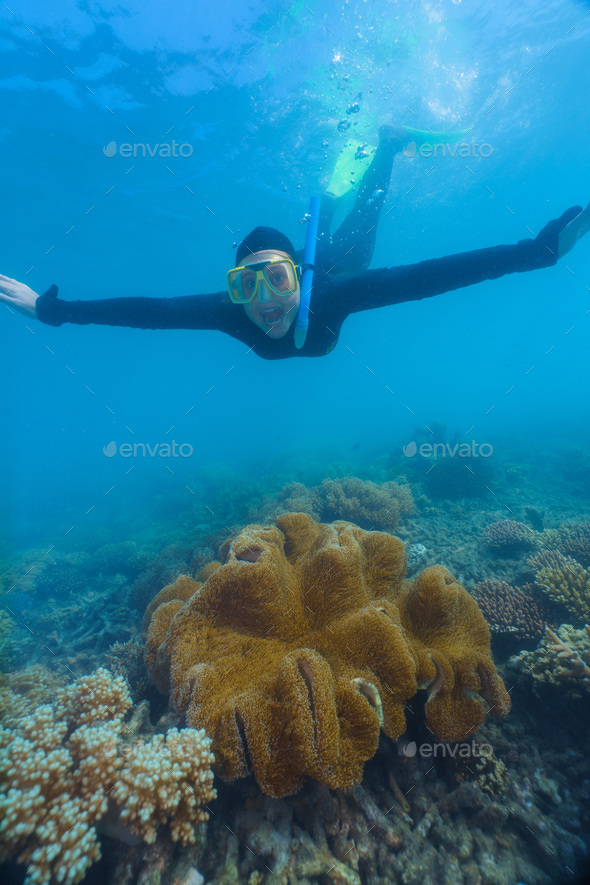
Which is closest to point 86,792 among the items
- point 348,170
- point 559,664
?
point 559,664

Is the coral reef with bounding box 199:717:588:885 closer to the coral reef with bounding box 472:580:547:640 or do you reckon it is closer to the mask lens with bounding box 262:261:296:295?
the coral reef with bounding box 472:580:547:640

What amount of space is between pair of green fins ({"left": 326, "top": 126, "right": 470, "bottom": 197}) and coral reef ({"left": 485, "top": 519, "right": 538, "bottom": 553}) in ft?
39.8

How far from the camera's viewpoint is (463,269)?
3.52 meters

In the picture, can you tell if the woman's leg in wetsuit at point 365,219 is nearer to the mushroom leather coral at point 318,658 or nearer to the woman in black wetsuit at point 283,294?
the woman in black wetsuit at point 283,294

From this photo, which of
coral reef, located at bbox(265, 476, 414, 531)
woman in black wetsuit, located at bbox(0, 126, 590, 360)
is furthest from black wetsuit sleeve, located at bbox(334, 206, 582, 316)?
coral reef, located at bbox(265, 476, 414, 531)

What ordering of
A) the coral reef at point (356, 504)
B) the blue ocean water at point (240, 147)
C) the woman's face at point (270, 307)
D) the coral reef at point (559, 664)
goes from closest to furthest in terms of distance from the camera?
the coral reef at point (559, 664) → the woman's face at point (270, 307) → the coral reef at point (356, 504) → the blue ocean water at point (240, 147)

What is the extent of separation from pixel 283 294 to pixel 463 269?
2.03 metres

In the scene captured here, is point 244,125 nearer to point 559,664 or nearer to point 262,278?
point 262,278

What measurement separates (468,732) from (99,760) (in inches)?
91.4

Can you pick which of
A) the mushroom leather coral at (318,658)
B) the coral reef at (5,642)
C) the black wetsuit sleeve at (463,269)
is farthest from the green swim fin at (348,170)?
the coral reef at (5,642)

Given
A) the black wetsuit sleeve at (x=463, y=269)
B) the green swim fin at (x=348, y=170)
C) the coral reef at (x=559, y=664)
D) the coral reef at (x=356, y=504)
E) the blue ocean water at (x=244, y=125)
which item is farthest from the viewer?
the blue ocean water at (x=244, y=125)

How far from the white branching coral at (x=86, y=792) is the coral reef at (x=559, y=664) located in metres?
2.58

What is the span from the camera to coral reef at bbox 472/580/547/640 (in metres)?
3.62

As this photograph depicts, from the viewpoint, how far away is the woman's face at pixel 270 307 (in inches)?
169
